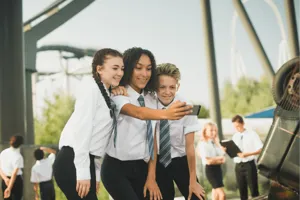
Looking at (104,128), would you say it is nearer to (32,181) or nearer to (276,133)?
(276,133)

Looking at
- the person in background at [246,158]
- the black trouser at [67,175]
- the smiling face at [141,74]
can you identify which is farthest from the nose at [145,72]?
the person in background at [246,158]

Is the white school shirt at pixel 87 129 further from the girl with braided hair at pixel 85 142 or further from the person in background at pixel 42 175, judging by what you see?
the person in background at pixel 42 175

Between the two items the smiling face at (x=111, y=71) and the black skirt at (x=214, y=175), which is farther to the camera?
the black skirt at (x=214, y=175)

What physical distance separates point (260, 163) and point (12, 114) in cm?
342

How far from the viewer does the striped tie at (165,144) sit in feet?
6.86

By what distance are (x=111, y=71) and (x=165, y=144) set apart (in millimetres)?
470

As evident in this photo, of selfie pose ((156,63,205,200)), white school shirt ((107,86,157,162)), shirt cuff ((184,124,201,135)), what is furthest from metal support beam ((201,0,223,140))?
white school shirt ((107,86,157,162))

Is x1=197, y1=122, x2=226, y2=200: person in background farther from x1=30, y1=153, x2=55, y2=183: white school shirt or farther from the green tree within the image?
the green tree

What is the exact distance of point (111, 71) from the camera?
186cm

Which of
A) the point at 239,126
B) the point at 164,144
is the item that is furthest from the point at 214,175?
the point at 164,144

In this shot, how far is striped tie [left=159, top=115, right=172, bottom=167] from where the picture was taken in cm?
209

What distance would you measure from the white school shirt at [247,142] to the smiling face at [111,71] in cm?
230

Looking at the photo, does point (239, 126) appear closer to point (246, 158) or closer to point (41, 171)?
point (246, 158)

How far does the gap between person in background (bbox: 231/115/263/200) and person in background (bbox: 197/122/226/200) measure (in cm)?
24
